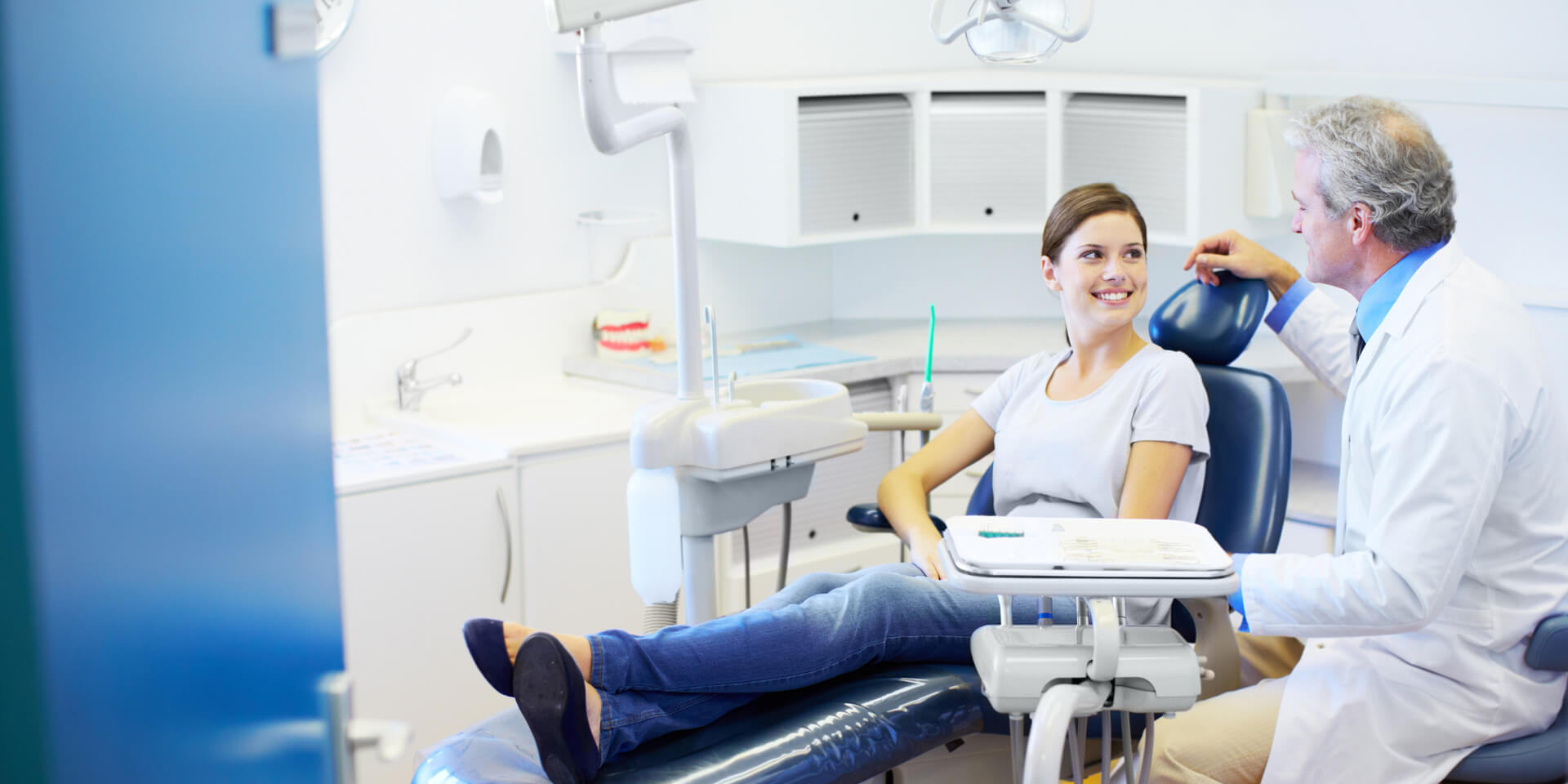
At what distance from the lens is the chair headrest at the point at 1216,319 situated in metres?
2.33

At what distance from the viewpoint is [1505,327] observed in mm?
1832

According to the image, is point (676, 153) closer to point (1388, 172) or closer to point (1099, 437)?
point (1099, 437)

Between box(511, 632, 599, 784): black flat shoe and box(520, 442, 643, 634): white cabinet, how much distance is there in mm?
1280

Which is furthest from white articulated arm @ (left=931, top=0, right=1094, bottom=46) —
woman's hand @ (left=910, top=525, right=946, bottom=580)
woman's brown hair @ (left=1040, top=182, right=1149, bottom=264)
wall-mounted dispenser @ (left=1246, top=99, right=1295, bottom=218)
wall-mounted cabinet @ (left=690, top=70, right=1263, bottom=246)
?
wall-mounted dispenser @ (left=1246, top=99, right=1295, bottom=218)

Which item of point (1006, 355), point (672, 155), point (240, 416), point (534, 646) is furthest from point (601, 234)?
point (240, 416)

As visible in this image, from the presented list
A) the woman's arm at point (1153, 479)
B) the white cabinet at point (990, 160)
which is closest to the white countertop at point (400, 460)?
the woman's arm at point (1153, 479)

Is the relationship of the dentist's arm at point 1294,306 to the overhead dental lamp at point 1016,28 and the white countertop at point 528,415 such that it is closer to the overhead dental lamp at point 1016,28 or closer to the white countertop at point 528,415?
the overhead dental lamp at point 1016,28

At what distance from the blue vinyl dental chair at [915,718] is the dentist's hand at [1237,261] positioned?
37mm

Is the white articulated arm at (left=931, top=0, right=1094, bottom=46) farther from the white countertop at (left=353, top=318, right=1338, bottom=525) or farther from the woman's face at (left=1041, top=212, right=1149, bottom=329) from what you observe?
the white countertop at (left=353, top=318, right=1338, bottom=525)

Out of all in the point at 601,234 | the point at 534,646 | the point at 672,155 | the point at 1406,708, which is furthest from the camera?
the point at 601,234

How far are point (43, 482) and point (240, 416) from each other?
0.52 ft

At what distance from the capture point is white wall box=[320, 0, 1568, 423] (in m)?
3.34

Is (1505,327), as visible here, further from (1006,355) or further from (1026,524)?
(1006,355)

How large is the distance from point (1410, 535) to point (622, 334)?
91.1 inches
